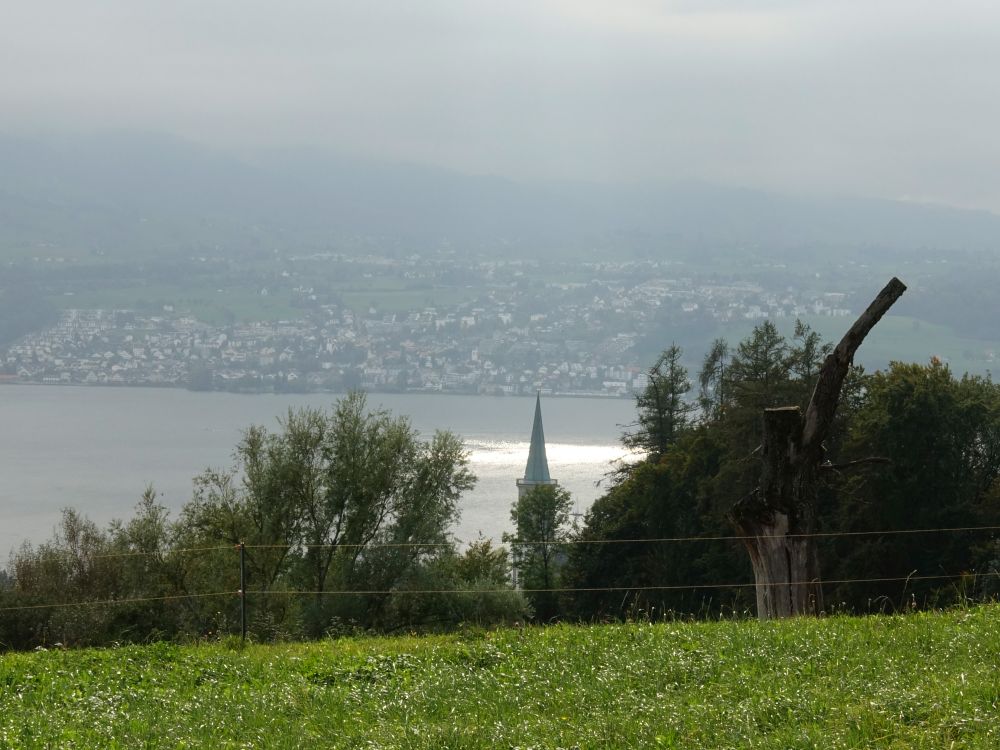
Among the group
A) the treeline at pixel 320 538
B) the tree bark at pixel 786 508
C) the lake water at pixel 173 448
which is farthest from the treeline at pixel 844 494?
the lake water at pixel 173 448

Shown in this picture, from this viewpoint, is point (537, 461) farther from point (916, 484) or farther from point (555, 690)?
point (555, 690)

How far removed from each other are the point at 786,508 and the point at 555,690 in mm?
4361

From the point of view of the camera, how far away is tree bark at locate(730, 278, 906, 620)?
994 centimetres

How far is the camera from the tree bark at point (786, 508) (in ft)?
32.6

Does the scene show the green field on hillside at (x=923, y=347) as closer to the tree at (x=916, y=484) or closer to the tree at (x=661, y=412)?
the tree at (x=661, y=412)

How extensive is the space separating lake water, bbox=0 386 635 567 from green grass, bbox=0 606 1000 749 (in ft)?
171

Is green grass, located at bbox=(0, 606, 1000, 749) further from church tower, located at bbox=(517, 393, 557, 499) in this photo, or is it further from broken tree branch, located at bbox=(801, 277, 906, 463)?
church tower, located at bbox=(517, 393, 557, 499)

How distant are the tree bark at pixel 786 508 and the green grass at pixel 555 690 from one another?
2.11 metres

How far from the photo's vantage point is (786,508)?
997cm

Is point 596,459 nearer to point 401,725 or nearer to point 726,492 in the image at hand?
point 726,492

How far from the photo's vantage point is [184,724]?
20.0 ft

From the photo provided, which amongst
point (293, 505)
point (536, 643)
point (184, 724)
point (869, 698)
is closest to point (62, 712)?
point (184, 724)

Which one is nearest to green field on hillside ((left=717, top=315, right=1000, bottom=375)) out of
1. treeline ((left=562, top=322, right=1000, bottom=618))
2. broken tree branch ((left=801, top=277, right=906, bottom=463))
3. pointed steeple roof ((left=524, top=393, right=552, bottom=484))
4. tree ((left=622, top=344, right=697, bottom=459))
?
pointed steeple roof ((left=524, top=393, right=552, bottom=484))

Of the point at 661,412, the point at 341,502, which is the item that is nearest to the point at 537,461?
the point at 661,412
